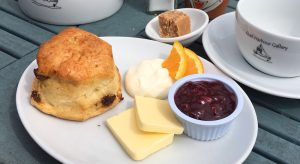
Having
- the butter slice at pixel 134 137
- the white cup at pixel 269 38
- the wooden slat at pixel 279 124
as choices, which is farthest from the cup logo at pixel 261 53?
the butter slice at pixel 134 137

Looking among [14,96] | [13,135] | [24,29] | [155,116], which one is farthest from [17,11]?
[155,116]

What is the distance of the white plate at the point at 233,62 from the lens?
96 cm

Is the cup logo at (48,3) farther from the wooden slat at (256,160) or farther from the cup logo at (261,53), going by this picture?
the wooden slat at (256,160)

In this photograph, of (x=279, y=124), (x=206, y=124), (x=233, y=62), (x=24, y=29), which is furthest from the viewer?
(x=24, y=29)

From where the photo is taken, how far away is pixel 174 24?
43.3 inches

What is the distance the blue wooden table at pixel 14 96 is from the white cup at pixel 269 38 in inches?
3.1

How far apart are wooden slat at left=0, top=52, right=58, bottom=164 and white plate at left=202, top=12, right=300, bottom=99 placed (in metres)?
0.49

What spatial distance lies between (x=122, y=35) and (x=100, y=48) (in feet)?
0.92

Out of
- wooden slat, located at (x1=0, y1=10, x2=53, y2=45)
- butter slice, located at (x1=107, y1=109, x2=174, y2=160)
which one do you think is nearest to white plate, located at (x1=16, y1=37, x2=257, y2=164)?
butter slice, located at (x1=107, y1=109, x2=174, y2=160)

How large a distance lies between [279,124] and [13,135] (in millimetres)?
588

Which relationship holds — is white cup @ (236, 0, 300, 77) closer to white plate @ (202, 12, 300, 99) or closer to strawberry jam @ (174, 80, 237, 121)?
Answer: white plate @ (202, 12, 300, 99)

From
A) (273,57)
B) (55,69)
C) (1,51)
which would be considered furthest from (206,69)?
(1,51)

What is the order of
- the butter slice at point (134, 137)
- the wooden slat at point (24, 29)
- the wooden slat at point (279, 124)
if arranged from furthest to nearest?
the wooden slat at point (24, 29) < the wooden slat at point (279, 124) < the butter slice at point (134, 137)

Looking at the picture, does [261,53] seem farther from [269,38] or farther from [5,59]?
[5,59]
